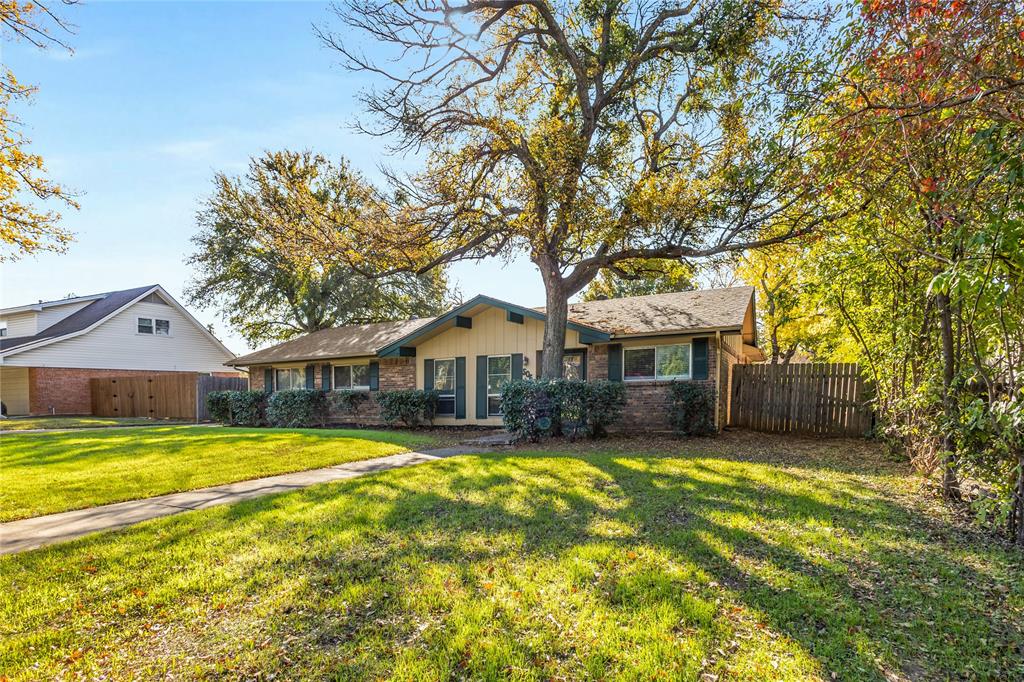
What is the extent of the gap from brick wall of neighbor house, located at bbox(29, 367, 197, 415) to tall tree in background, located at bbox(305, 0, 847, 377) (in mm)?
18521

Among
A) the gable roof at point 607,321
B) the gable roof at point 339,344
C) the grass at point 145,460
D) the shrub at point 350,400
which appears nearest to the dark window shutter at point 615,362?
the gable roof at point 607,321

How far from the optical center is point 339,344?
1927 centimetres

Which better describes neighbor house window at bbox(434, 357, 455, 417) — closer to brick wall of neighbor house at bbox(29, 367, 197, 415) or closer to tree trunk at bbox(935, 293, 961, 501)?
tree trunk at bbox(935, 293, 961, 501)

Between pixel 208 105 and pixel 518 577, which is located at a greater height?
pixel 208 105

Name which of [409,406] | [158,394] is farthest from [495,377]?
[158,394]

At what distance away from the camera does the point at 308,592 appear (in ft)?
12.0

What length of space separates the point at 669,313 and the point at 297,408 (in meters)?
12.4

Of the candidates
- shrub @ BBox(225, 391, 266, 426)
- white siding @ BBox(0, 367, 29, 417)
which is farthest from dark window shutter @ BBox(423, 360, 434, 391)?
white siding @ BBox(0, 367, 29, 417)

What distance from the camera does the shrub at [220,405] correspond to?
1955cm

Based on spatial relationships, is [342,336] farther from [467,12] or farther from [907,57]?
[907,57]

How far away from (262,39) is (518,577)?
872 cm

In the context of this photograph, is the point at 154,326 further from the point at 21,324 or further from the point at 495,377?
the point at 495,377

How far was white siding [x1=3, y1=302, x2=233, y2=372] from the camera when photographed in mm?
23047

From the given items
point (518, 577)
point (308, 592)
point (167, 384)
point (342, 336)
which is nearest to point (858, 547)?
point (518, 577)
